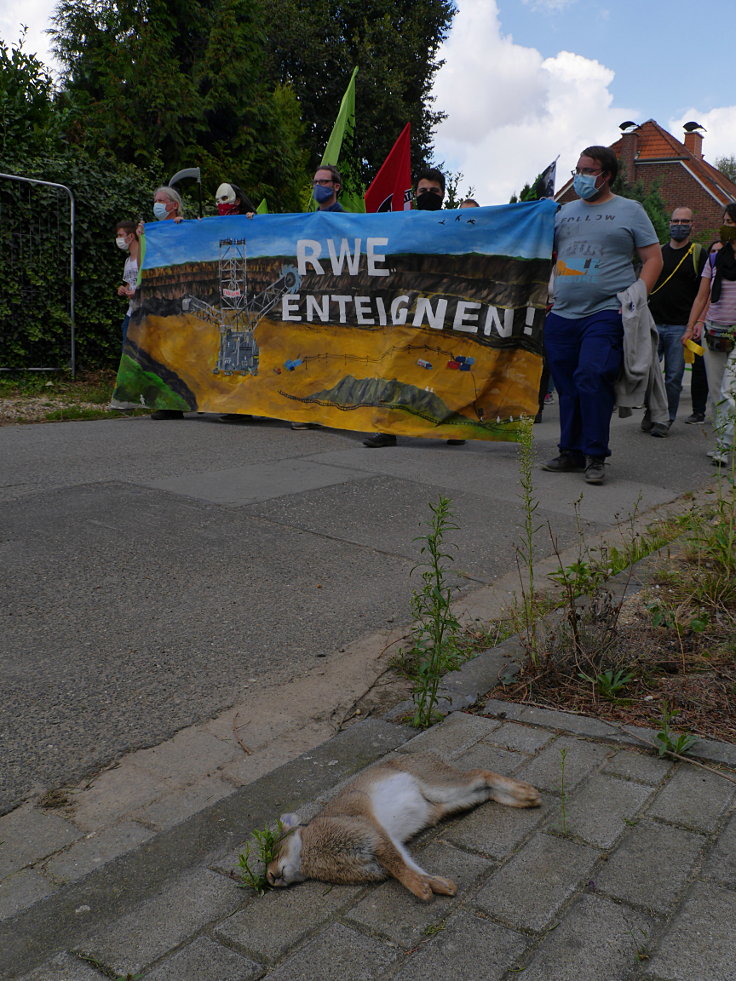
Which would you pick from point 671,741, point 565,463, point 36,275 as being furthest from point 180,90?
point 671,741

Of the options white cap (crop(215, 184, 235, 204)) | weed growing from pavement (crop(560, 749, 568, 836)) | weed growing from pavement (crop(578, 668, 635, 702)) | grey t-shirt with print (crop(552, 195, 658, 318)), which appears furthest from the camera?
white cap (crop(215, 184, 235, 204))

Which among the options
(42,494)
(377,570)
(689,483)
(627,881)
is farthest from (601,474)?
(627,881)

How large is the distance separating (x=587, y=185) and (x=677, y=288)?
364cm

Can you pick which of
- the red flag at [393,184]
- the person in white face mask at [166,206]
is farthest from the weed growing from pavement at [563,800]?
the red flag at [393,184]

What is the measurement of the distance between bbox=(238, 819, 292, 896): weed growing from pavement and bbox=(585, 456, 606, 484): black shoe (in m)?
4.99

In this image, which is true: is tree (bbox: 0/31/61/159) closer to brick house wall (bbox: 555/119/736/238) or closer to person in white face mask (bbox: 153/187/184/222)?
person in white face mask (bbox: 153/187/184/222)

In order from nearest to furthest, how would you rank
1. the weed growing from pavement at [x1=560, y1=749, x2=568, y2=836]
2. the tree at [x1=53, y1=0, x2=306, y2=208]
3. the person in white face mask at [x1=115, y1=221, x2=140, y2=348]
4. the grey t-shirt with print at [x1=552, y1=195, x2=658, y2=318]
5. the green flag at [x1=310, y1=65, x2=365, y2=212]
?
the weed growing from pavement at [x1=560, y1=749, x2=568, y2=836] → the grey t-shirt with print at [x1=552, y1=195, x2=658, y2=318] → the person in white face mask at [x1=115, y1=221, x2=140, y2=348] → the green flag at [x1=310, y1=65, x2=365, y2=212] → the tree at [x1=53, y1=0, x2=306, y2=208]

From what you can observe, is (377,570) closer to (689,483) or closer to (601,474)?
(601,474)

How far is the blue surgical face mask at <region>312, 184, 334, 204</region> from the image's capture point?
8.57 m

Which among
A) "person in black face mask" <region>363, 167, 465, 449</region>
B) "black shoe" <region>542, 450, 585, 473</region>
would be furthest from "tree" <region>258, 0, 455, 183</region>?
"black shoe" <region>542, 450, 585, 473</region>

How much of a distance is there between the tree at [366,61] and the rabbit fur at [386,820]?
105 feet

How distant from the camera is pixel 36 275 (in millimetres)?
11250

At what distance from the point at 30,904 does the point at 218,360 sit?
7321 mm

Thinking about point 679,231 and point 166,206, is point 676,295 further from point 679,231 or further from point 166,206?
point 166,206
